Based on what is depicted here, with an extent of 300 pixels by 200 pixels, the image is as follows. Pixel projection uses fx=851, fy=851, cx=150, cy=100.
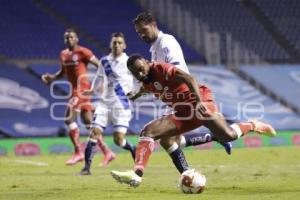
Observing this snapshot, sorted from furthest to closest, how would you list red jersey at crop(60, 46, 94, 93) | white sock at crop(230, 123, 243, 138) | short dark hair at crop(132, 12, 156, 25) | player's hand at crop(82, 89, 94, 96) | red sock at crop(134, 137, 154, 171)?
1. red jersey at crop(60, 46, 94, 93)
2. player's hand at crop(82, 89, 94, 96)
3. white sock at crop(230, 123, 243, 138)
4. short dark hair at crop(132, 12, 156, 25)
5. red sock at crop(134, 137, 154, 171)

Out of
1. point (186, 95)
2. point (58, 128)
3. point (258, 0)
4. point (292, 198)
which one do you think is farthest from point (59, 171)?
point (258, 0)

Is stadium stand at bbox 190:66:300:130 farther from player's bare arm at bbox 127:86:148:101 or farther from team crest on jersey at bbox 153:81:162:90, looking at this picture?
team crest on jersey at bbox 153:81:162:90

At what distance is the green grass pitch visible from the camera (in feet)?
36.2

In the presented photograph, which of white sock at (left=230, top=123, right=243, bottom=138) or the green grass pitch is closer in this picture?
the green grass pitch

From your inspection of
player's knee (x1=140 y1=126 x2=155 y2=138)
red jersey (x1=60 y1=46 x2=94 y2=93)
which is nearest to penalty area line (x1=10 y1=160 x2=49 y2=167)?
red jersey (x1=60 y1=46 x2=94 y2=93)

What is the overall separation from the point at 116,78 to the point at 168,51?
509 cm

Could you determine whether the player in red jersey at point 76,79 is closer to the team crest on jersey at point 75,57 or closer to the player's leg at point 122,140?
the team crest on jersey at point 75,57

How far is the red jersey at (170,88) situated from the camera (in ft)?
36.7

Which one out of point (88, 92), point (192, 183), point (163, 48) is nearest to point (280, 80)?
point (88, 92)

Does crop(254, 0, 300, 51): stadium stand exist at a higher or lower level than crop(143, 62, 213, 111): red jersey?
lower

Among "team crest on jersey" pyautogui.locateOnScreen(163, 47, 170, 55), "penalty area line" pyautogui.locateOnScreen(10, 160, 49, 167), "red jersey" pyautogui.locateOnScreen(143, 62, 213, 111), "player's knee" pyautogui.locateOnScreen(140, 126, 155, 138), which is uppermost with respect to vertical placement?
"team crest on jersey" pyautogui.locateOnScreen(163, 47, 170, 55)

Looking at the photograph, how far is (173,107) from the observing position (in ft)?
38.6

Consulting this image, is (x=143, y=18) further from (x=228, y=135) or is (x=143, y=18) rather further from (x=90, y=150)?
(x=90, y=150)

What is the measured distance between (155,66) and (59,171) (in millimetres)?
5890
